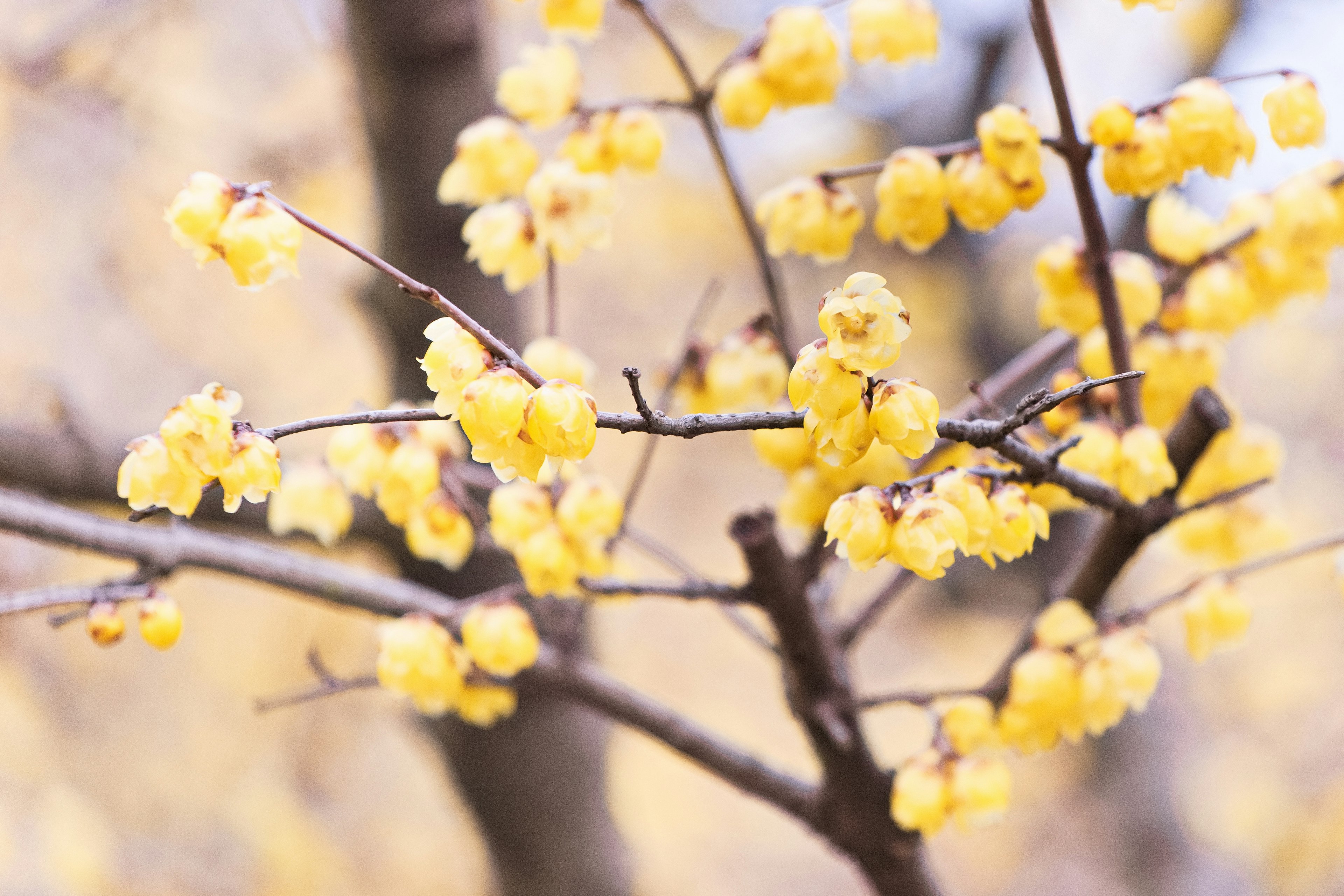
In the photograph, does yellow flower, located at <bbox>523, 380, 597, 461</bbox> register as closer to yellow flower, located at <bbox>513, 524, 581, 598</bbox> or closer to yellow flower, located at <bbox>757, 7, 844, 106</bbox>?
yellow flower, located at <bbox>513, 524, 581, 598</bbox>

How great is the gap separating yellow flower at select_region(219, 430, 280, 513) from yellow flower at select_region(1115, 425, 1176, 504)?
720 mm

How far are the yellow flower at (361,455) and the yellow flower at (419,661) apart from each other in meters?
0.15

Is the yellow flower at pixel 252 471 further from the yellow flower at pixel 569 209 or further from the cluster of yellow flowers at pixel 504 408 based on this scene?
the yellow flower at pixel 569 209

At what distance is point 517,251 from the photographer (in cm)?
96

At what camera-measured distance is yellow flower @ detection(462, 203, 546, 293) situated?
37.4 inches

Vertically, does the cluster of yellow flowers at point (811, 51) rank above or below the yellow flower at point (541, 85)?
below

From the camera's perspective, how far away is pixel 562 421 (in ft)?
1.83

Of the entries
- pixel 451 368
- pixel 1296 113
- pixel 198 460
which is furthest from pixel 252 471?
pixel 1296 113

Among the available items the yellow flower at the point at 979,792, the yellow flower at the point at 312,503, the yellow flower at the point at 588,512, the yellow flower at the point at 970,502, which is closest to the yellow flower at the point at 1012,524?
→ the yellow flower at the point at 970,502

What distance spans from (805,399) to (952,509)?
0.15 m

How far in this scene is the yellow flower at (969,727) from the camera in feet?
3.02

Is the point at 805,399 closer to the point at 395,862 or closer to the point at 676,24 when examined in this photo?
the point at 395,862

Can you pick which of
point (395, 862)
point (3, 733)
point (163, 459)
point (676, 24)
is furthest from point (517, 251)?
point (676, 24)

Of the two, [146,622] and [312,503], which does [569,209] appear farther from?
[146,622]
